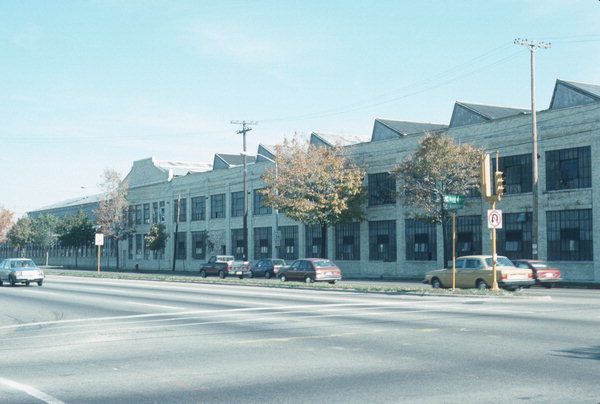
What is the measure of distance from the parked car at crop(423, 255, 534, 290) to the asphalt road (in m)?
6.00

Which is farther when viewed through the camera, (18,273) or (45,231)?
(45,231)

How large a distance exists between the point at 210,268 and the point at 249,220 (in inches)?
601

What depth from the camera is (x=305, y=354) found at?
454 inches

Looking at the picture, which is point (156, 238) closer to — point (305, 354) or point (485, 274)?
point (485, 274)

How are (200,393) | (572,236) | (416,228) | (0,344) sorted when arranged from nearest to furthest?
(200,393)
(0,344)
(572,236)
(416,228)

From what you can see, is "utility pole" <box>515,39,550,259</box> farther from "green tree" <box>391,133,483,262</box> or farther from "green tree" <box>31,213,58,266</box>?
"green tree" <box>31,213,58,266</box>

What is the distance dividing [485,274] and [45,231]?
85681 millimetres

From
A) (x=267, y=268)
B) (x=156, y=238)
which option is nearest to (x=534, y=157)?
(x=267, y=268)

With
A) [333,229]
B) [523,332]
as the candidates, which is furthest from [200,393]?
[333,229]

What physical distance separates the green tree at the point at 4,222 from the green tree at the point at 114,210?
174 feet

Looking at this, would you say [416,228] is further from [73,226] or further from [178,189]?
[73,226]

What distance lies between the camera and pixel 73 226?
8912 cm

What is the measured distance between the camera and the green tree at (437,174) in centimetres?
4128

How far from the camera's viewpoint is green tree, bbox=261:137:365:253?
160 feet
